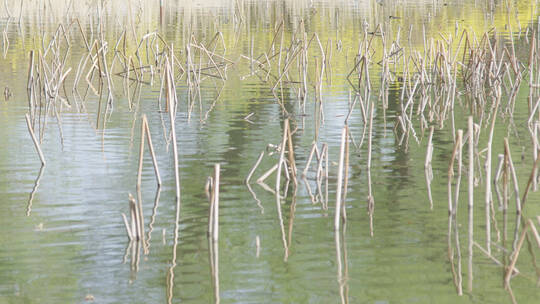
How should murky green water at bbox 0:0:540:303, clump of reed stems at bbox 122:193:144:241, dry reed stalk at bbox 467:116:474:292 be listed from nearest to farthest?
1. murky green water at bbox 0:0:540:303
2. dry reed stalk at bbox 467:116:474:292
3. clump of reed stems at bbox 122:193:144:241

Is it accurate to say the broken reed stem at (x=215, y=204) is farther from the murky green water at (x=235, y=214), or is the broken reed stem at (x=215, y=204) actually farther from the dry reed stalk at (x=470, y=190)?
the dry reed stalk at (x=470, y=190)

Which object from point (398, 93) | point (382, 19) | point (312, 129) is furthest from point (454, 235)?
point (382, 19)

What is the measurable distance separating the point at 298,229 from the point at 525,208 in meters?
2.30

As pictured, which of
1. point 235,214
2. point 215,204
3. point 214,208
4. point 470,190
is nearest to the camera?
point 215,204

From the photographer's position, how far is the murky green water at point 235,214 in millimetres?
6613

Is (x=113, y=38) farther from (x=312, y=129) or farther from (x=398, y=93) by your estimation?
(x=312, y=129)

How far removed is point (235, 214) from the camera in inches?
344

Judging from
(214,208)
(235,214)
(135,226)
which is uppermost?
(214,208)

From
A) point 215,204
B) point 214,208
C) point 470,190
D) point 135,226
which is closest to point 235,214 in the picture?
point 135,226

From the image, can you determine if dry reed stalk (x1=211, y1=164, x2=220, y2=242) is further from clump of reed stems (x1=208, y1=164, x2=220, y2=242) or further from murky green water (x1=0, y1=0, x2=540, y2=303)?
murky green water (x1=0, y1=0, x2=540, y2=303)

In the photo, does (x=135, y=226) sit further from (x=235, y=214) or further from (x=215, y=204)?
(x=235, y=214)

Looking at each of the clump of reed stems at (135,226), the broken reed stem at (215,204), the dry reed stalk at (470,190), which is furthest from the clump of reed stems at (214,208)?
the dry reed stalk at (470,190)

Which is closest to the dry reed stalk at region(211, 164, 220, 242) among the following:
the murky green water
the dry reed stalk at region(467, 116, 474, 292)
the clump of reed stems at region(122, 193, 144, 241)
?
the murky green water

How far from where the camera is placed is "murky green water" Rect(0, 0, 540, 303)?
6613mm
